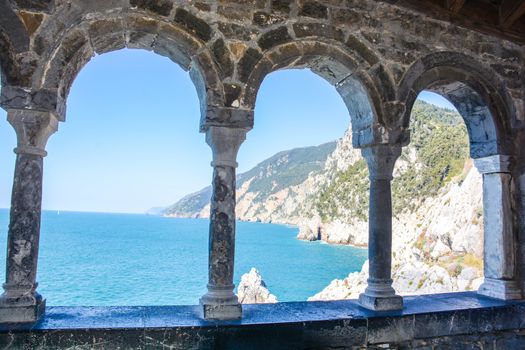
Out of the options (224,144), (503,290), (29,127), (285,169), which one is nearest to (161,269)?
(503,290)

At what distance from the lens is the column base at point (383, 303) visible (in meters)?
4.16

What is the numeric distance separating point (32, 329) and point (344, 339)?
246cm

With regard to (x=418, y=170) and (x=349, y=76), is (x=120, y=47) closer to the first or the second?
(x=349, y=76)

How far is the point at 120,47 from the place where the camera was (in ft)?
13.3

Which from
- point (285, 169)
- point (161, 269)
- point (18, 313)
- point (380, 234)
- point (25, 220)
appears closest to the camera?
point (18, 313)

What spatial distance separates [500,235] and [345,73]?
2.60m

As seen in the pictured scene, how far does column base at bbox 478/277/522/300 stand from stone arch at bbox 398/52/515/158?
147cm

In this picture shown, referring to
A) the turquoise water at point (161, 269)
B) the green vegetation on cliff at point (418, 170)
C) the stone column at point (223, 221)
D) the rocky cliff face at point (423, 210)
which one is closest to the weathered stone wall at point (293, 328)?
the stone column at point (223, 221)

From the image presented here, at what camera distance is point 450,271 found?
64.6ft

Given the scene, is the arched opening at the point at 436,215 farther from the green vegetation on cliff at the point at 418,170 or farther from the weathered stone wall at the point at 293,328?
the weathered stone wall at the point at 293,328

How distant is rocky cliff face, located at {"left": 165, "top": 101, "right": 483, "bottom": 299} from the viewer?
68.4 ft

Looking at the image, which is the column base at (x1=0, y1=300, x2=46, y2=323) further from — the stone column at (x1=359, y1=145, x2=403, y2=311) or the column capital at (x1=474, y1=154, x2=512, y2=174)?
the column capital at (x1=474, y1=154, x2=512, y2=174)

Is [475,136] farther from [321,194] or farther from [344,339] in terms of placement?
[321,194]

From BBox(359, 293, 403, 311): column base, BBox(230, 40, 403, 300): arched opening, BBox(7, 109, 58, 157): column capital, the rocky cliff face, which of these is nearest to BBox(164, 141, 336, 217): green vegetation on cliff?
the rocky cliff face
